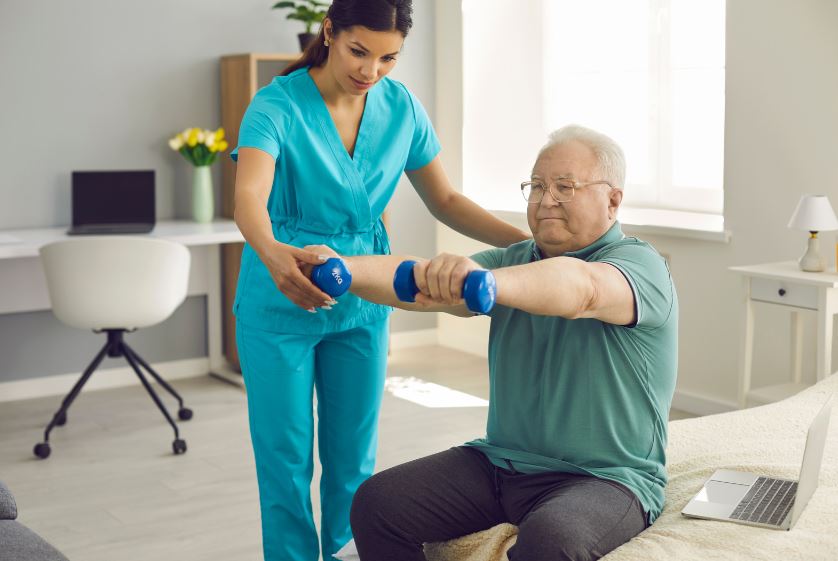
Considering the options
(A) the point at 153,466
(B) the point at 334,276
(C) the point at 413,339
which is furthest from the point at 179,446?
(B) the point at 334,276

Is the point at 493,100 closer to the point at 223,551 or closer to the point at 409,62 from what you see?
the point at 409,62

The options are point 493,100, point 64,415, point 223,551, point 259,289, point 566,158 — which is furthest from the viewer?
point 493,100

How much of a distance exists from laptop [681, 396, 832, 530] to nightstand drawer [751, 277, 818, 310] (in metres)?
1.61

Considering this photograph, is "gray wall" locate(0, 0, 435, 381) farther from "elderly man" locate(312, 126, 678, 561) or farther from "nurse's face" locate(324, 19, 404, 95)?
"elderly man" locate(312, 126, 678, 561)

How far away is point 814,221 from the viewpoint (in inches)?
130

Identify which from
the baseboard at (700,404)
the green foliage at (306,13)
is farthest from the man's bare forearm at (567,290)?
the green foliage at (306,13)

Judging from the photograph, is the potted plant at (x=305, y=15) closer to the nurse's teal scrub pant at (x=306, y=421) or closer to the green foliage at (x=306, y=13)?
the green foliage at (x=306, y=13)

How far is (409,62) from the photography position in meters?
5.36

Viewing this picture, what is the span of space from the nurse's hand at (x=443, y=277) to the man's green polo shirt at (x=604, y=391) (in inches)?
13.8

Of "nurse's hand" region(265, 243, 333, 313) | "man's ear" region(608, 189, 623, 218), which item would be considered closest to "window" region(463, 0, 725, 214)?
"man's ear" region(608, 189, 623, 218)

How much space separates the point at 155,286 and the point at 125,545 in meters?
1.08

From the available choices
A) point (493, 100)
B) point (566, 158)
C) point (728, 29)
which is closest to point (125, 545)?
point (566, 158)

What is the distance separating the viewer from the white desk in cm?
413

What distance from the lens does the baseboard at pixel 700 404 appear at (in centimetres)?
400
